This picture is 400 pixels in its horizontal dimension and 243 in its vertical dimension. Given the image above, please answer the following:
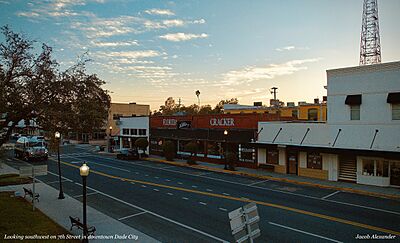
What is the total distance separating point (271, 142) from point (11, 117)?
72.5 feet

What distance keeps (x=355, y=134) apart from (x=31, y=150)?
37.6 meters

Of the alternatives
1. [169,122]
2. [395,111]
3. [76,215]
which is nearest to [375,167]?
[395,111]

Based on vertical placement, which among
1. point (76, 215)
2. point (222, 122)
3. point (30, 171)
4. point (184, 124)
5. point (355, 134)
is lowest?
point (76, 215)

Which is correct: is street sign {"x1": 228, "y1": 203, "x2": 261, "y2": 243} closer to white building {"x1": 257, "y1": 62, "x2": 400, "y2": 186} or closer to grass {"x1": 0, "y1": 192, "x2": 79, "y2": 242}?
grass {"x1": 0, "y1": 192, "x2": 79, "y2": 242}

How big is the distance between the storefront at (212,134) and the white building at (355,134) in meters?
4.46

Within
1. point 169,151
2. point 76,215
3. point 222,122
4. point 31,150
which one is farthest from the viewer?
point 31,150

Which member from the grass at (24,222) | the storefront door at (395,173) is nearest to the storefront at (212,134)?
the storefront door at (395,173)

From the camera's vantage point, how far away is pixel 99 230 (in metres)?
13.1

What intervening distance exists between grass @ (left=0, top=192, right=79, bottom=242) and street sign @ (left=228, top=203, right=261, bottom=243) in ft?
30.9

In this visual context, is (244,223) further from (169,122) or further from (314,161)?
(169,122)

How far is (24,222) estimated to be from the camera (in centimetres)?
1381

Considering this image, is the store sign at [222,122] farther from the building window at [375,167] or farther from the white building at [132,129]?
the white building at [132,129]

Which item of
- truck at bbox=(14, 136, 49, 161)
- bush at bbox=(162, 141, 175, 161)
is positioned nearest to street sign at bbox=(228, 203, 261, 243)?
bush at bbox=(162, 141, 175, 161)

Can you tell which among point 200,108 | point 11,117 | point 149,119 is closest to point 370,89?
point 11,117
